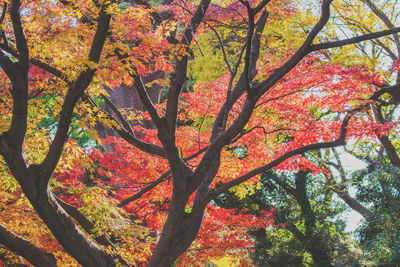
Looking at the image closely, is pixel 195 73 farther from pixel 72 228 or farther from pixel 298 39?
pixel 72 228

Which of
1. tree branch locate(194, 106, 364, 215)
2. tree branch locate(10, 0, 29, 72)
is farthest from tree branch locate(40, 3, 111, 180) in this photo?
tree branch locate(194, 106, 364, 215)

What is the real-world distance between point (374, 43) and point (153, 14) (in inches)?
297

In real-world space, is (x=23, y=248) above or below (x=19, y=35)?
below

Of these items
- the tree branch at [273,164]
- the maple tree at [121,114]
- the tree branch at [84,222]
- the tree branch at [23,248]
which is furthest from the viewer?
the tree branch at [273,164]

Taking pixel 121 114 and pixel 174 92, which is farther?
pixel 121 114

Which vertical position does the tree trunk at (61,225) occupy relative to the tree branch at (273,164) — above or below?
below

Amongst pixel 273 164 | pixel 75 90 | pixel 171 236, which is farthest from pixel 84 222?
pixel 273 164

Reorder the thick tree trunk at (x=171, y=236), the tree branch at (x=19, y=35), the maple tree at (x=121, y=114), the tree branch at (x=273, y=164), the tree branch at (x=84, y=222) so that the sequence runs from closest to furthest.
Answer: the tree branch at (x=19, y=35) → the maple tree at (x=121, y=114) → the tree branch at (x=84, y=222) → the tree branch at (x=273, y=164) → the thick tree trunk at (x=171, y=236)

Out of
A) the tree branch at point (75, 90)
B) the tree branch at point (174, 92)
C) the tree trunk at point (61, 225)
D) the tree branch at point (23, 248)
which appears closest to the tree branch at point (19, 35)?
the tree branch at point (75, 90)

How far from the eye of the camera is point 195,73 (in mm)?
14781

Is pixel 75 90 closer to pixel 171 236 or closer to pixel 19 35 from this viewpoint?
pixel 19 35

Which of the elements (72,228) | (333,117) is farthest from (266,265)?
(72,228)

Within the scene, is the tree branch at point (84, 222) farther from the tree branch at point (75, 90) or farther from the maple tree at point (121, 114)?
the tree branch at point (75, 90)

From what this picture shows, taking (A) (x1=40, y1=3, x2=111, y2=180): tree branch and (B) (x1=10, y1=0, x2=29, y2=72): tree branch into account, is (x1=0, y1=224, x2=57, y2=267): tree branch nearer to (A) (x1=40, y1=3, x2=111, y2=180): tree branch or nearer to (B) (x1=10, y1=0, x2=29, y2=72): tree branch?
(A) (x1=40, y1=3, x2=111, y2=180): tree branch
